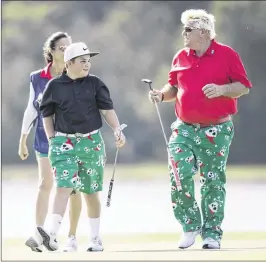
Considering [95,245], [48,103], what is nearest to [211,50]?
[48,103]

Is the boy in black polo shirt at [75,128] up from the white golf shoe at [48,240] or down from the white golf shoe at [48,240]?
up

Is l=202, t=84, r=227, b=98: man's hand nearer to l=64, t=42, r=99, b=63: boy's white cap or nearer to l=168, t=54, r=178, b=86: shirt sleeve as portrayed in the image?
l=168, t=54, r=178, b=86: shirt sleeve

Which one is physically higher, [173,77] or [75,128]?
[173,77]

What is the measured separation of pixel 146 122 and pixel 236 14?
5.88m

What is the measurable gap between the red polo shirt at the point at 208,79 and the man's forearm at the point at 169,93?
26cm

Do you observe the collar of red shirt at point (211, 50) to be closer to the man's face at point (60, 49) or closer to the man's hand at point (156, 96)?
the man's hand at point (156, 96)

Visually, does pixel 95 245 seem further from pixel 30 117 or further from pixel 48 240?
pixel 30 117

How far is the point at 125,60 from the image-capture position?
133ft

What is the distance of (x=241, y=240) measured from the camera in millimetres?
10953

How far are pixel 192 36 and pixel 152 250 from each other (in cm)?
180

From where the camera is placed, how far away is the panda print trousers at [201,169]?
987 cm

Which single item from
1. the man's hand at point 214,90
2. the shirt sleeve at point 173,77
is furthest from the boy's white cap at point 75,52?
the man's hand at point 214,90

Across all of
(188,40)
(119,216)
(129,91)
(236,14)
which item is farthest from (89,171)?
(129,91)

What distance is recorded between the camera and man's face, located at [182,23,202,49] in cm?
985
